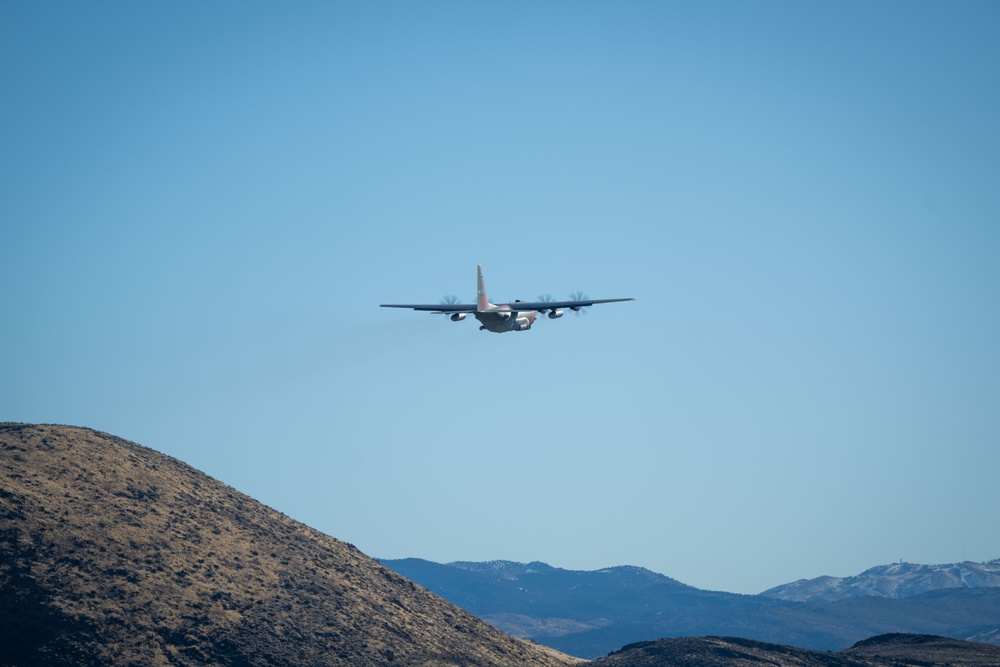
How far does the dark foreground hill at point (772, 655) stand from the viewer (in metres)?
132

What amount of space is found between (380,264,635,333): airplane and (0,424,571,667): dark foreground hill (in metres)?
35.6

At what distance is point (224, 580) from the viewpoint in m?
127

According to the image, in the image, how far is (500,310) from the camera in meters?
118

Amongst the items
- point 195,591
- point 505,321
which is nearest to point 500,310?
point 505,321

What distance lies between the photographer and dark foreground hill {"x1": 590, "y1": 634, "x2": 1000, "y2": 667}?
132 metres

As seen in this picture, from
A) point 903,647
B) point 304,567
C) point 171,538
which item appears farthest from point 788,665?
point 171,538

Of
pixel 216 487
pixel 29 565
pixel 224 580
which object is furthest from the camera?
pixel 216 487

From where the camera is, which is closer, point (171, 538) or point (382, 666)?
point (382, 666)

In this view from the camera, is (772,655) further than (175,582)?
Yes

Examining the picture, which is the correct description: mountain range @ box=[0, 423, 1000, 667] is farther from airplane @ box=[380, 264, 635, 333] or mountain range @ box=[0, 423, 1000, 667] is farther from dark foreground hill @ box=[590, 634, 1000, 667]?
airplane @ box=[380, 264, 635, 333]

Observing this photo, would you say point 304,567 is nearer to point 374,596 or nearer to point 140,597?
point 374,596

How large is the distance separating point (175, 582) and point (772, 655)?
2613 inches

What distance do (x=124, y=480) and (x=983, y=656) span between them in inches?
4133

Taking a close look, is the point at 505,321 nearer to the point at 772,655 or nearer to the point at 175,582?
the point at 175,582
